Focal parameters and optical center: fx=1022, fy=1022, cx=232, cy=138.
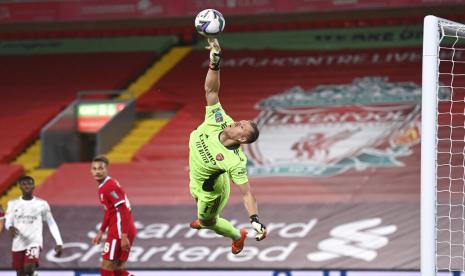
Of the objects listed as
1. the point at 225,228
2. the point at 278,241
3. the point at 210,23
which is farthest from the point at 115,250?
the point at 210,23

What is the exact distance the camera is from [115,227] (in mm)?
12211

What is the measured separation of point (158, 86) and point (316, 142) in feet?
13.2

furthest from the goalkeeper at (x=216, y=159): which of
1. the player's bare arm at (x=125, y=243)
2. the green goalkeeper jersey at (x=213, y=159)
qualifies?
the player's bare arm at (x=125, y=243)

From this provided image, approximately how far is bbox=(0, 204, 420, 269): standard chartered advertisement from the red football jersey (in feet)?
6.22

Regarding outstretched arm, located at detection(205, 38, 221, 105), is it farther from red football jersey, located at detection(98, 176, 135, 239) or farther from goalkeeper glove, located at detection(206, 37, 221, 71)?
red football jersey, located at detection(98, 176, 135, 239)

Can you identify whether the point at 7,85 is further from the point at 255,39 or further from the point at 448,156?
the point at 448,156

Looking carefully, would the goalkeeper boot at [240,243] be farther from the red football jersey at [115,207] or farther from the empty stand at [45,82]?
the empty stand at [45,82]

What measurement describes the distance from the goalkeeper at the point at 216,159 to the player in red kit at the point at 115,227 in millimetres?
2256

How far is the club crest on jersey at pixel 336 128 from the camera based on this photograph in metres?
16.9

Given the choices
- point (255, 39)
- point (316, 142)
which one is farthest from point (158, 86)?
point (316, 142)

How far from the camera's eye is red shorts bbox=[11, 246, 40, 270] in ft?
43.0

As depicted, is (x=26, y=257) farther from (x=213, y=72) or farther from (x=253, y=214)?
(x=253, y=214)

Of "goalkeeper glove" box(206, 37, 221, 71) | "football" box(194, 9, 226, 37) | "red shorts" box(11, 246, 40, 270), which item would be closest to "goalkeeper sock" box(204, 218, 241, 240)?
"goalkeeper glove" box(206, 37, 221, 71)

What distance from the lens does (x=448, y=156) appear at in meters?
16.1
